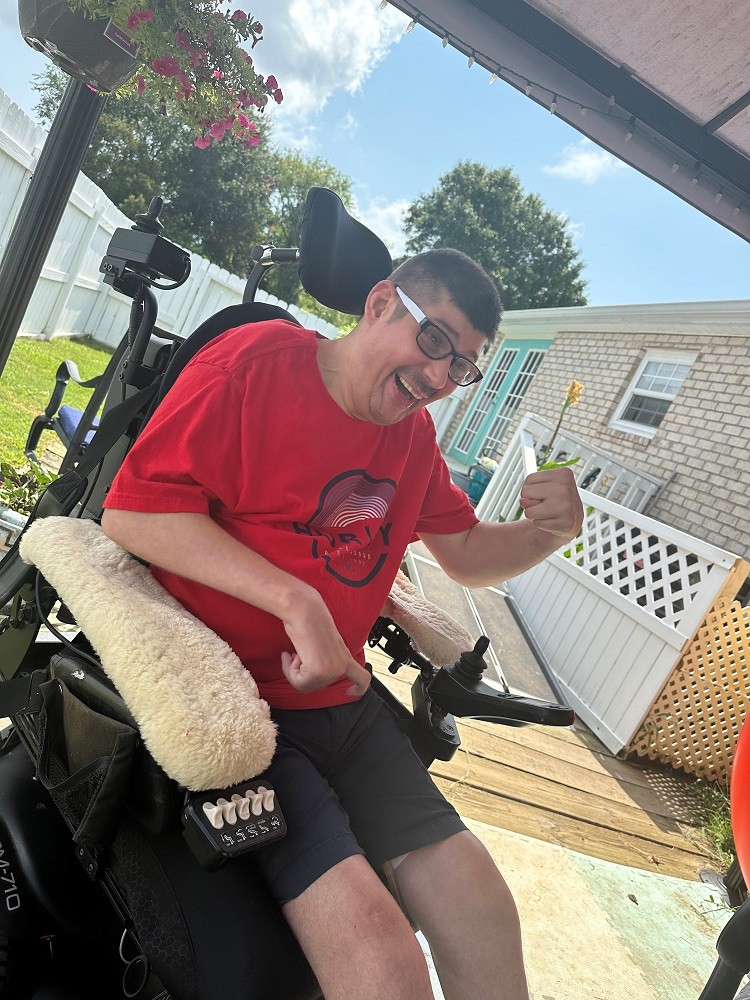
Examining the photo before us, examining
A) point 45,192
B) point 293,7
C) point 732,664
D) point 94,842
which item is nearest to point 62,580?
point 94,842

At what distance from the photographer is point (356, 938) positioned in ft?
2.95

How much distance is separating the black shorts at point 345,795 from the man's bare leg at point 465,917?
0.04 meters

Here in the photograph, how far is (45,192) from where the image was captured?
7.04 ft

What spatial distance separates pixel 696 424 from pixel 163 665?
7551mm

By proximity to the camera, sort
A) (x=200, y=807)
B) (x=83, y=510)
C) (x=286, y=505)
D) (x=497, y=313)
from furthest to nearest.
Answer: (x=83, y=510), (x=497, y=313), (x=286, y=505), (x=200, y=807)

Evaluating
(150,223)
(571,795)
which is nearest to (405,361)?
(150,223)

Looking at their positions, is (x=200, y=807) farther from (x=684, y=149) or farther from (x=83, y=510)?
(x=684, y=149)

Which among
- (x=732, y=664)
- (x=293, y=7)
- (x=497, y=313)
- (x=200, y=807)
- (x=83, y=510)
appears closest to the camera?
(x=200, y=807)

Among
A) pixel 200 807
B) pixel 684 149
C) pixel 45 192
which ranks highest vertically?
pixel 684 149

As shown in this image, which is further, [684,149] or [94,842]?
[684,149]

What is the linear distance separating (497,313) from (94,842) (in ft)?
3.76

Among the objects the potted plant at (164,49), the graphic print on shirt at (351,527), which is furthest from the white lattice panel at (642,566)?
the potted plant at (164,49)

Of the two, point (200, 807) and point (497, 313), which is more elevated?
point (497, 313)

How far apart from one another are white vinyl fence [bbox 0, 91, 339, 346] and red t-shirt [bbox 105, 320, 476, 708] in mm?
4732
